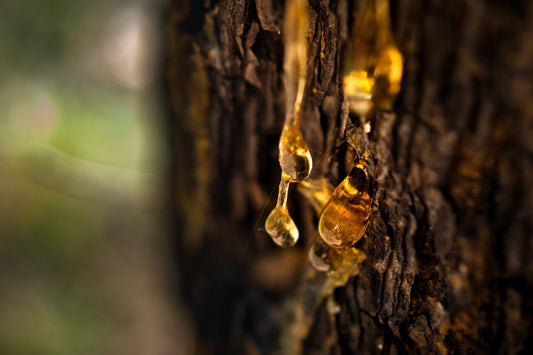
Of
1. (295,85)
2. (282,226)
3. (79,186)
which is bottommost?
(79,186)

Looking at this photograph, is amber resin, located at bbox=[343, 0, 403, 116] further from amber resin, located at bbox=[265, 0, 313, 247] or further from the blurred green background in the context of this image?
the blurred green background

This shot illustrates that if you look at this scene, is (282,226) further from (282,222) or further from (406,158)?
(406,158)

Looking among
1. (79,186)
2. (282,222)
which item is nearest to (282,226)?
(282,222)

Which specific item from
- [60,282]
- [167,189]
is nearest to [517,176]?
[167,189]

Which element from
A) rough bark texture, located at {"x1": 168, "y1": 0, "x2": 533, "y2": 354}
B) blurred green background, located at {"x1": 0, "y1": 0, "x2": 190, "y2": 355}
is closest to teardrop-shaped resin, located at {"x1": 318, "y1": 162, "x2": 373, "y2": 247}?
rough bark texture, located at {"x1": 168, "y1": 0, "x2": 533, "y2": 354}

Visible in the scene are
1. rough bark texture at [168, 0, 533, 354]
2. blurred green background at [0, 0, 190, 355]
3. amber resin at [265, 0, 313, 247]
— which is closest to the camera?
rough bark texture at [168, 0, 533, 354]

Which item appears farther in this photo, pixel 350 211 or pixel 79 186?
pixel 79 186

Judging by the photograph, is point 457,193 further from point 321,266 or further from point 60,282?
point 60,282

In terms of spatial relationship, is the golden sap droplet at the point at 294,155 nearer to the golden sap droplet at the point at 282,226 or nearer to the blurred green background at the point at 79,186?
the golden sap droplet at the point at 282,226
